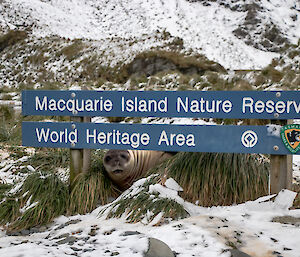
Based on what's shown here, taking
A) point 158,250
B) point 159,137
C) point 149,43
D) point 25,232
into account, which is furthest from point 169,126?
A: point 149,43

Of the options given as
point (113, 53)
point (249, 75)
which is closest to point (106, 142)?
point (249, 75)

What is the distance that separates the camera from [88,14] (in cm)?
3297

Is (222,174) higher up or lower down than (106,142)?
lower down

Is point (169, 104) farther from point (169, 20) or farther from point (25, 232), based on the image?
point (169, 20)

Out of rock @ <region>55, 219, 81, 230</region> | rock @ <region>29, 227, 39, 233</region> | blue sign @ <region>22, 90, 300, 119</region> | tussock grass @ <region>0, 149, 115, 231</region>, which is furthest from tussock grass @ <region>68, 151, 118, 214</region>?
blue sign @ <region>22, 90, 300, 119</region>

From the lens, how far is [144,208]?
3324 millimetres

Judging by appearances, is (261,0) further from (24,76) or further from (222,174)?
(222,174)

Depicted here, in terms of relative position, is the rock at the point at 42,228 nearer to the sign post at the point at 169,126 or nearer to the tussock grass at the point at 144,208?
the tussock grass at the point at 144,208

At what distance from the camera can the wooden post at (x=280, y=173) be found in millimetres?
3383

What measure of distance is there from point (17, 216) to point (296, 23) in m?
35.6

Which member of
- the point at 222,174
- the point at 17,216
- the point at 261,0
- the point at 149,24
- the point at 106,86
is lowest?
the point at 17,216

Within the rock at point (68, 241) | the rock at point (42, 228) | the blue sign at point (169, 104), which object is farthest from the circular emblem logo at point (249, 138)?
the rock at point (42, 228)

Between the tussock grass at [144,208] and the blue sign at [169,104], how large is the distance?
798mm

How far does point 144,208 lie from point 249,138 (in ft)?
3.81
